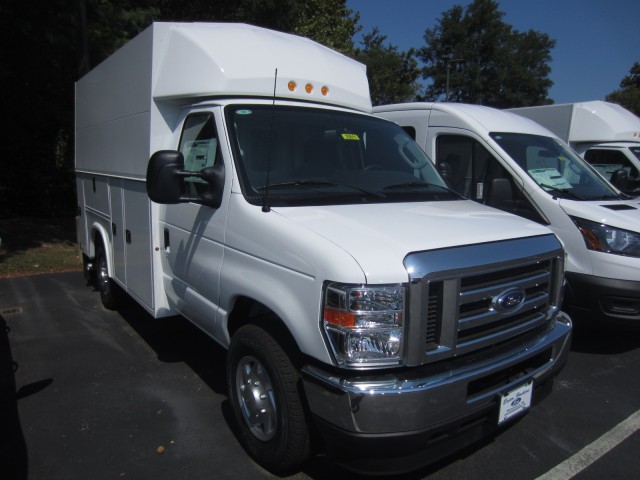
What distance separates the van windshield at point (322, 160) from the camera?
10.3ft

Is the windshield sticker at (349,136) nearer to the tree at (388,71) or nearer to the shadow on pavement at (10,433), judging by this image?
the shadow on pavement at (10,433)

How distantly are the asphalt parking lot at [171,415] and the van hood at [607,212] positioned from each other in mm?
1354

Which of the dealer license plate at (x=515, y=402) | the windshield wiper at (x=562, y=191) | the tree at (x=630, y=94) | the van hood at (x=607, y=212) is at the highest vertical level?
the tree at (x=630, y=94)

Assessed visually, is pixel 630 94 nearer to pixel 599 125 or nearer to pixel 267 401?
pixel 599 125

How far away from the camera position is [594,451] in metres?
3.28

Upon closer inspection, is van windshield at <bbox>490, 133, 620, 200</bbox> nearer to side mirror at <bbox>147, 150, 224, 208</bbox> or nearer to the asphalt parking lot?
the asphalt parking lot

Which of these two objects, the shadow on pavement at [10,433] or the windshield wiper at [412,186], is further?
the windshield wiper at [412,186]

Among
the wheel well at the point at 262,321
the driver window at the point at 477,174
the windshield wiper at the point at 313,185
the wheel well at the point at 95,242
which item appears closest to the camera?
the wheel well at the point at 262,321

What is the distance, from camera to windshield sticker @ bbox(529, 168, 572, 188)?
5.17 metres

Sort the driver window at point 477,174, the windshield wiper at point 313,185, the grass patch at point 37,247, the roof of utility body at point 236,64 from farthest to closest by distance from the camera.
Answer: the grass patch at point 37,247, the driver window at point 477,174, the roof of utility body at point 236,64, the windshield wiper at point 313,185

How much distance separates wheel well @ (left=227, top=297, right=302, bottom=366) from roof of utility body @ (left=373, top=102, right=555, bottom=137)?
3.71 meters

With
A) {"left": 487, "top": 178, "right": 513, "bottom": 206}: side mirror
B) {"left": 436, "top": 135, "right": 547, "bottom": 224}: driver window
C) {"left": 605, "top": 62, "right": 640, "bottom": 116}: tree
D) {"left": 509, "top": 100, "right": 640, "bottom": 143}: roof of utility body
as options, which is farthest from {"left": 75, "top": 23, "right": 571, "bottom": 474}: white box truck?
{"left": 605, "top": 62, "right": 640, "bottom": 116}: tree

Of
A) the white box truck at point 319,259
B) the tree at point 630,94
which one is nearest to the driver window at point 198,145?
the white box truck at point 319,259

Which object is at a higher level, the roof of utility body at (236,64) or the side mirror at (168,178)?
the roof of utility body at (236,64)
